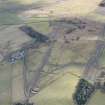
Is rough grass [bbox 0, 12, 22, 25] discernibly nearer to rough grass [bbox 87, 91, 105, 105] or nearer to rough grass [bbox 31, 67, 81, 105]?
rough grass [bbox 31, 67, 81, 105]

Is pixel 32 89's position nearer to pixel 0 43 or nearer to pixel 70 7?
pixel 0 43

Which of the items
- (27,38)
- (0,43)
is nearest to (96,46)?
(27,38)

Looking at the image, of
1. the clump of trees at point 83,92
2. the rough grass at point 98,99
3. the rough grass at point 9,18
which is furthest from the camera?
the rough grass at point 9,18

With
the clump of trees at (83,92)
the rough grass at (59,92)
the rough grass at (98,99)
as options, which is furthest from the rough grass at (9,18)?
the rough grass at (98,99)

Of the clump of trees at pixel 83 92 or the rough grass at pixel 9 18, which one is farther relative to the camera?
the rough grass at pixel 9 18

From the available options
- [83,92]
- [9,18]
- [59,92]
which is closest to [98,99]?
[83,92]

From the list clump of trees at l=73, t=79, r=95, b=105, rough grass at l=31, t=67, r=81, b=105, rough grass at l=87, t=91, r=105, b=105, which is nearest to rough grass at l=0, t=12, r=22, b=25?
rough grass at l=31, t=67, r=81, b=105

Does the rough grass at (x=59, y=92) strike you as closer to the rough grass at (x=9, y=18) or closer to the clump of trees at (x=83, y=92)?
the clump of trees at (x=83, y=92)

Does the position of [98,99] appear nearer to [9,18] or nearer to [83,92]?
[83,92]

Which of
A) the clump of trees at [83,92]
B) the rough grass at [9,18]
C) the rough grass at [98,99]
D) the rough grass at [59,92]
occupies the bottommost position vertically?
the rough grass at [9,18]
